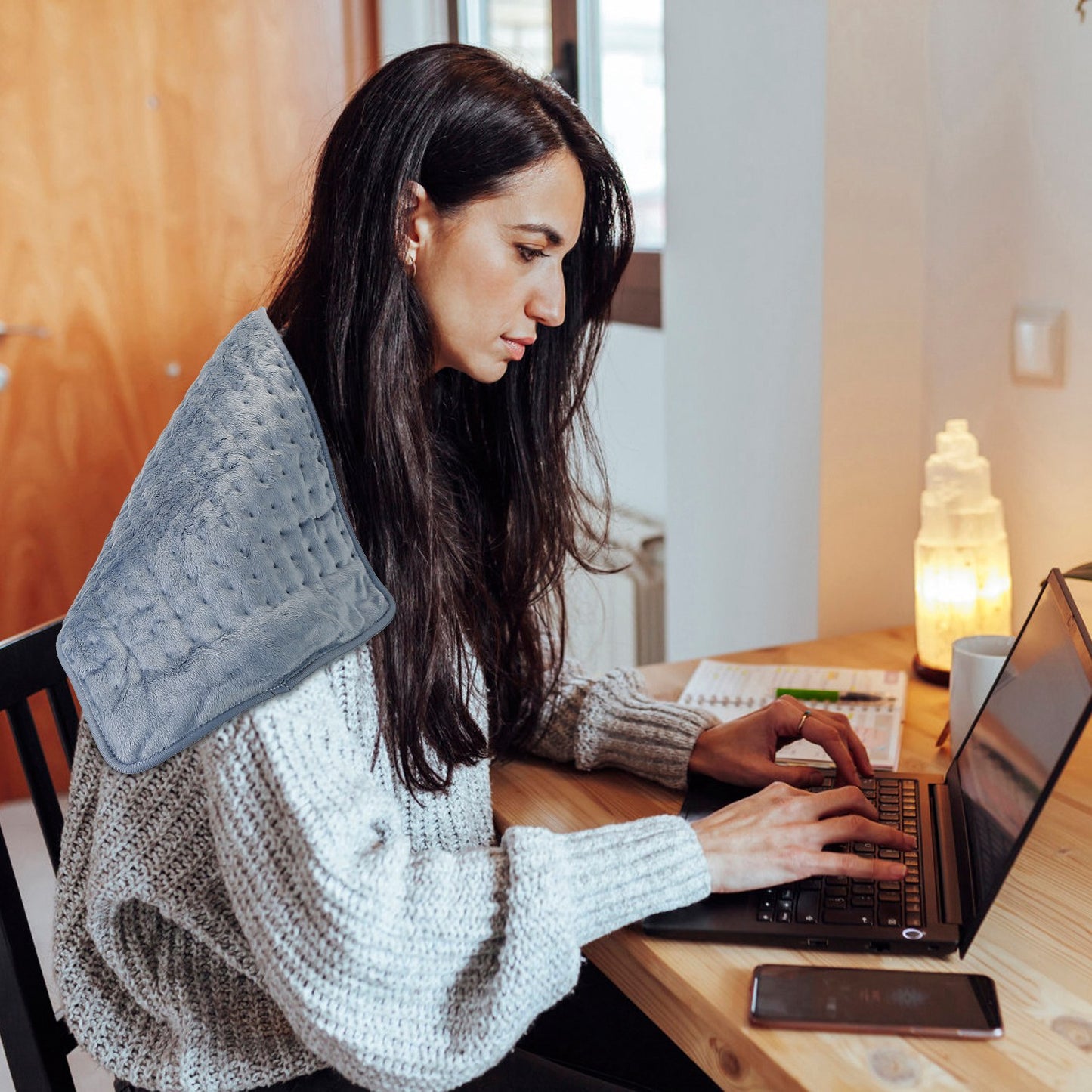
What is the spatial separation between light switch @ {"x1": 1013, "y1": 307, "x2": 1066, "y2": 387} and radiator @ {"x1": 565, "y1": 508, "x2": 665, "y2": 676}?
2.77 feet

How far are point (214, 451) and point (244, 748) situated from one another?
0.20 m

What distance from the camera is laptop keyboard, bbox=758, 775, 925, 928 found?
32.2 inches

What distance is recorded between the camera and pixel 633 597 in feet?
7.33

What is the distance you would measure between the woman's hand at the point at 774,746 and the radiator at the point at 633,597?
1052mm

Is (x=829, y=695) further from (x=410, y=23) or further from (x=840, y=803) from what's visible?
(x=410, y=23)

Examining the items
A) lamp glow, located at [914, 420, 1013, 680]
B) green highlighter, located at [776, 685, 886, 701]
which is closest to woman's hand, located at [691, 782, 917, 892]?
green highlighter, located at [776, 685, 886, 701]

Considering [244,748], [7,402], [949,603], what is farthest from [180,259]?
[244,748]

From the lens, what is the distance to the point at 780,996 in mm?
745

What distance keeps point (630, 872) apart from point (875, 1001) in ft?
0.56

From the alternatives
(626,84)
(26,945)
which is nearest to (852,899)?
(26,945)

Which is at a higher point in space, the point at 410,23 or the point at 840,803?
the point at 410,23

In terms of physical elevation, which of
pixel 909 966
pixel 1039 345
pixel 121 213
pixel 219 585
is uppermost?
pixel 121 213

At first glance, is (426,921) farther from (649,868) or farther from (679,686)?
(679,686)

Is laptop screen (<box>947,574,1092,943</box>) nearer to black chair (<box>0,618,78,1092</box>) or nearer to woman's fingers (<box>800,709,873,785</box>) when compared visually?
woman's fingers (<box>800,709,873,785</box>)
